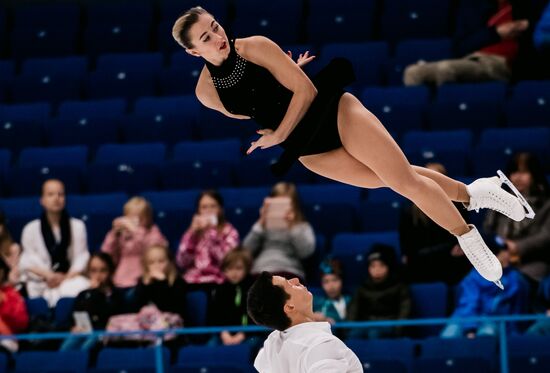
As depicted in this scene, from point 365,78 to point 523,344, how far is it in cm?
391

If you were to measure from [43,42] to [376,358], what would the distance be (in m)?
6.51

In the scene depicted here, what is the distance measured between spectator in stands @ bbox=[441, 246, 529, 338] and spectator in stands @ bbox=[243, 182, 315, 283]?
1.30 m

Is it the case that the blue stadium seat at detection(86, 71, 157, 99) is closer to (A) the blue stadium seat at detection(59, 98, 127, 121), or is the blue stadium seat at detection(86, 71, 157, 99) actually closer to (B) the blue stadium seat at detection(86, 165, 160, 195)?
(A) the blue stadium seat at detection(59, 98, 127, 121)

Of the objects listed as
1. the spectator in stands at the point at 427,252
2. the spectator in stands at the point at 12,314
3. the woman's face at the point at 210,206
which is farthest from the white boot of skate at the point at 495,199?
the spectator in stands at the point at 12,314

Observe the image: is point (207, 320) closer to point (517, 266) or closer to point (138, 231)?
point (138, 231)

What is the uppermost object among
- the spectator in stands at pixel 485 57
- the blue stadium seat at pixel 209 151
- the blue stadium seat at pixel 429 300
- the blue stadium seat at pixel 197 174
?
the spectator in stands at pixel 485 57

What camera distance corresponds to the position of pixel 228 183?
10719 millimetres

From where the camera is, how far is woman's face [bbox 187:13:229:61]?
5895 millimetres

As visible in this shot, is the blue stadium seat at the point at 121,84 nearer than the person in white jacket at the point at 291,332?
No

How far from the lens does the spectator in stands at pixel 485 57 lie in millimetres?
11000

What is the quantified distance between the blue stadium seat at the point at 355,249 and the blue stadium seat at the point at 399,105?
1.34 metres

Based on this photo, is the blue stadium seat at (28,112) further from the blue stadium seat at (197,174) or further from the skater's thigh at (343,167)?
the skater's thigh at (343,167)

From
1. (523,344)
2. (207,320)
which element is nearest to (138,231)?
(207,320)

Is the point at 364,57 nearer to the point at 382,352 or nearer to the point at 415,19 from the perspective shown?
the point at 415,19
